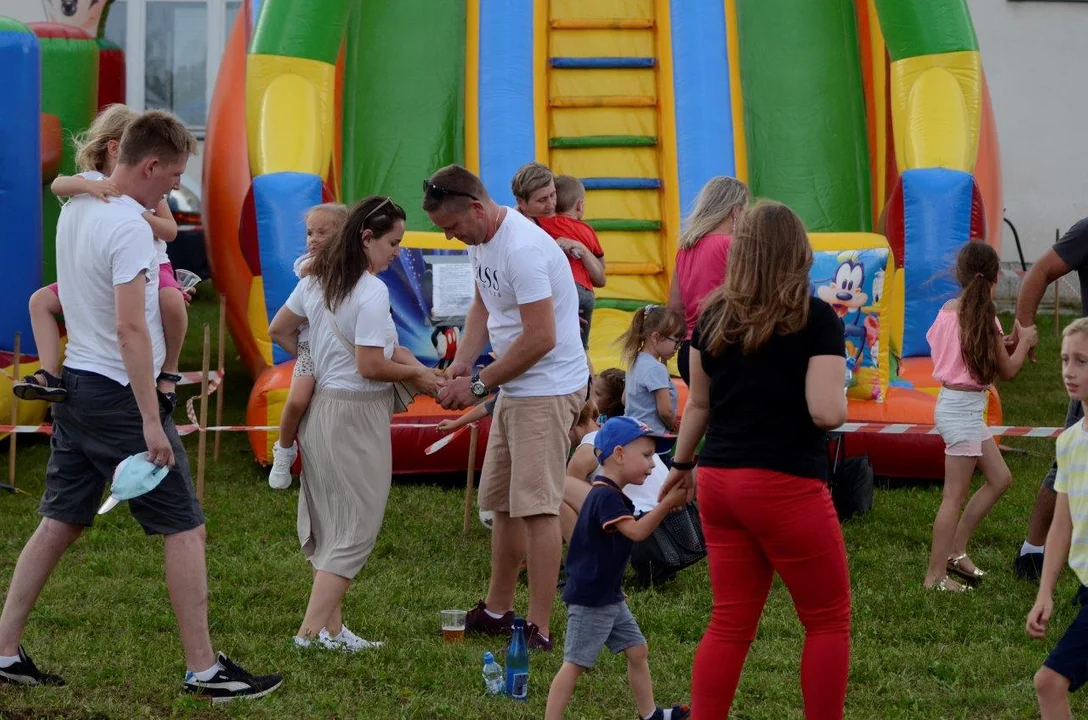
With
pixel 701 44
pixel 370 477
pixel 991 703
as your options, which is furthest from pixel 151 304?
pixel 701 44

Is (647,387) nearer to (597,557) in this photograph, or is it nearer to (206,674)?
(597,557)

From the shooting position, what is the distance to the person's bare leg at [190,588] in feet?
15.0

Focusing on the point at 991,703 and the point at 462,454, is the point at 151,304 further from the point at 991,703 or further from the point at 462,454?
the point at 462,454

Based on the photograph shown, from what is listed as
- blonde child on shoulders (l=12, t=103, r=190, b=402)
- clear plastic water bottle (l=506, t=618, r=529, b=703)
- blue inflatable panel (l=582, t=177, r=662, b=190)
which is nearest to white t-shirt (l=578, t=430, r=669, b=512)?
clear plastic water bottle (l=506, t=618, r=529, b=703)

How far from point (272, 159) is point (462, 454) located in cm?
201

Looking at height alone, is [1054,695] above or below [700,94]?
below

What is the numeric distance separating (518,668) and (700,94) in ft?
19.5

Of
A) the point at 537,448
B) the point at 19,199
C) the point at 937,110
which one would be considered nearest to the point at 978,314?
the point at 537,448

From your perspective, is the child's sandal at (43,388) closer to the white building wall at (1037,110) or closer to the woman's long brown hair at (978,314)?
the woman's long brown hair at (978,314)

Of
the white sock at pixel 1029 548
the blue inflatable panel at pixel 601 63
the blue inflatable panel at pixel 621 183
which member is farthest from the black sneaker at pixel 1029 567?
the blue inflatable panel at pixel 601 63

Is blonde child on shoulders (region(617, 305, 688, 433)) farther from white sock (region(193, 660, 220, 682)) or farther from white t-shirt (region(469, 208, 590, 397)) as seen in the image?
white sock (region(193, 660, 220, 682))

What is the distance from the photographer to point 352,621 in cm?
561

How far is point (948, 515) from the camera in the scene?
20.1ft

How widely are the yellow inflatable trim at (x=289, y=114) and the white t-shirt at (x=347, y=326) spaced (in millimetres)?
3385
